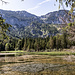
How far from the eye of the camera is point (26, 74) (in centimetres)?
1403

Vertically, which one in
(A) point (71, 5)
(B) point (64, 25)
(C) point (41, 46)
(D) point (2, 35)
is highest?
(A) point (71, 5)

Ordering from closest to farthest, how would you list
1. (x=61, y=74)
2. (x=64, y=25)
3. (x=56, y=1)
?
1. (x=56, y=1)
2. (x=64, y=25)
3. (x=61, y=74)

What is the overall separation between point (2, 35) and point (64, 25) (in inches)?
133

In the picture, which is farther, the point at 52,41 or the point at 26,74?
the point at 52,41

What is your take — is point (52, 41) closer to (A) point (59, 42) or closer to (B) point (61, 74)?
(A) point (59, 42)

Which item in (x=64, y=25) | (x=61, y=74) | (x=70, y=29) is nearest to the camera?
(x=70, y=29)

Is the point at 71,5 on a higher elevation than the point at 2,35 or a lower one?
higher

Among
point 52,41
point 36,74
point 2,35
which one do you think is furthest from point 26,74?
point 52,41

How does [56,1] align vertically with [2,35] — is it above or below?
above

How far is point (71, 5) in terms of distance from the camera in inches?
162

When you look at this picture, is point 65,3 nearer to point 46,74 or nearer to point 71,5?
A: point 71,5

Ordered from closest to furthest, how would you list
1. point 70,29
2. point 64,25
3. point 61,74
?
point 70,29, point 64,25, point 61,74

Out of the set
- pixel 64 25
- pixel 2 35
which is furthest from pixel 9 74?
pixel 64 25

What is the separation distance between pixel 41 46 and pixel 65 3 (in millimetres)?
99961
